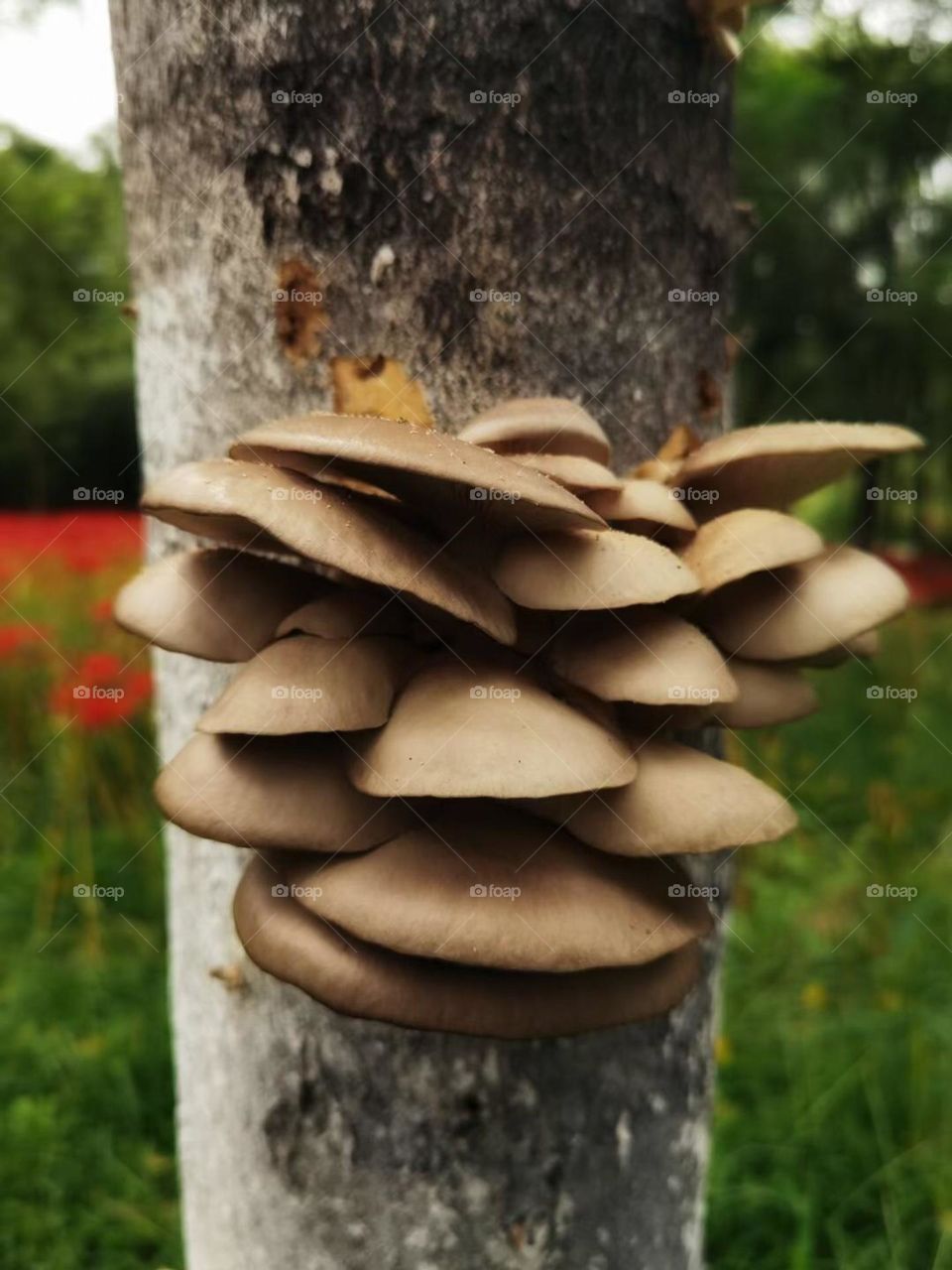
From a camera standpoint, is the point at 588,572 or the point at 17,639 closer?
the point at 588,572

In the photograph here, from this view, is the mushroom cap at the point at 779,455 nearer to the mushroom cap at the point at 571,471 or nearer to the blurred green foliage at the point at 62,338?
the mushroom cap at the point at 571,471

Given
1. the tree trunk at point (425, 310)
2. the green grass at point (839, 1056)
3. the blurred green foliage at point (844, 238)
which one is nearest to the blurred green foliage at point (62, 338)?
the blurred green foliage at point (844, 238)

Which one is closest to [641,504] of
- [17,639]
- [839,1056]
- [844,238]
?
[839,1056]

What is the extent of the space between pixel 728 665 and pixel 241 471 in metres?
0.47

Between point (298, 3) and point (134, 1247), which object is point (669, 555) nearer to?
point (298, 3)

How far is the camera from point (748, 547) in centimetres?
85

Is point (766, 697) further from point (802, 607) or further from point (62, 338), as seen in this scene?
point (62, 338)

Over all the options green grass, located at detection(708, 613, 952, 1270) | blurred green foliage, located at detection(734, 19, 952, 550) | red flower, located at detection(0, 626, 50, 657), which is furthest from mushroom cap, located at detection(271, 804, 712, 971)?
blurred green foliage, located at detection(734, 19, 952, 550)

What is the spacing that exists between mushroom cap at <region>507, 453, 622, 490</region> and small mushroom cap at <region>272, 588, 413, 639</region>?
0.52ft

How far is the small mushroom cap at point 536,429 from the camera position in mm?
811

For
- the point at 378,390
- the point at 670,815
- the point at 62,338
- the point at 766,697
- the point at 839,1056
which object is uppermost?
the point at 62,338

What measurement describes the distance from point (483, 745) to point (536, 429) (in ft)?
0.84

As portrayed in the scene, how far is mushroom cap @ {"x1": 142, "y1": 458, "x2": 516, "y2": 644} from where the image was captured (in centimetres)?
70

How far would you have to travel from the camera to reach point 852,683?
4520mm
